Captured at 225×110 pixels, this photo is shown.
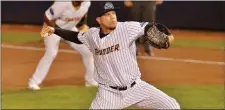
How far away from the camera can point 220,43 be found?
49.4 ft

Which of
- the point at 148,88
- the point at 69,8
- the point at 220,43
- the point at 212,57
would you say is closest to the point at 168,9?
the point at 220,43

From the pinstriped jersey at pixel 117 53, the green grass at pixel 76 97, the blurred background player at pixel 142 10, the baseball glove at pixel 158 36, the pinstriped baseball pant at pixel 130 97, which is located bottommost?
the green grass at pixel 76 97

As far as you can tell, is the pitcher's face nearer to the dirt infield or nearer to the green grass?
the green grass

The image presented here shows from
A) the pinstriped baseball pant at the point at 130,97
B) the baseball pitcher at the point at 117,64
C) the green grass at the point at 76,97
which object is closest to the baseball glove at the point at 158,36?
the baseball pitcher at the point at 117,64

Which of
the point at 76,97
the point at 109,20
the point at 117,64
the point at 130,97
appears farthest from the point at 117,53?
the point at 76,97

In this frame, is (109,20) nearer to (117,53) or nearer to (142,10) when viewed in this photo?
(117,53)

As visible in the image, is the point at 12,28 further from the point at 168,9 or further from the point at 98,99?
the point at 98,99

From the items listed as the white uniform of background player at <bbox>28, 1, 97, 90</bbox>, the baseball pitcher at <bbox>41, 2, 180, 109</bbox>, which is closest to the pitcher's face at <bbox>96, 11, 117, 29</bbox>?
the baseball pitcher at <bbox>41, 2, 180, 109</bbox>

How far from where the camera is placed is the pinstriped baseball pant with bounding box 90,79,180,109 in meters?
5.49

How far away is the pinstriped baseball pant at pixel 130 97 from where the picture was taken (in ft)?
18.0

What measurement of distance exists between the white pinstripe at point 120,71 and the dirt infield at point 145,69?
4042mm

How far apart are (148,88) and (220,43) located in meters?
9.90

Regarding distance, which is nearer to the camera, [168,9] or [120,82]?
[120,82]

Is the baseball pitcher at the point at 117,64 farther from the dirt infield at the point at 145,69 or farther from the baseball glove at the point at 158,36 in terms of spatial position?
the dirt infield at the point at 145,69
